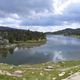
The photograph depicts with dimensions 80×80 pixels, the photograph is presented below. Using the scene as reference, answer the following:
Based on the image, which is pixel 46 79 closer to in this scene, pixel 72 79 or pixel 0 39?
pixel 72 79

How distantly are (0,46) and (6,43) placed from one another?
787 cm

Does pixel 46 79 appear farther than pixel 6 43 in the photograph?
No

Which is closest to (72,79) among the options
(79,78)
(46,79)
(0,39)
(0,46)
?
(79,78)

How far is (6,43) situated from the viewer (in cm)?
18550

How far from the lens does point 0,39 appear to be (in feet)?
649

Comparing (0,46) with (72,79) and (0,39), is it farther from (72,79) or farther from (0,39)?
(72,79)

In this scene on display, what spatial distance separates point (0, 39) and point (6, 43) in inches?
560

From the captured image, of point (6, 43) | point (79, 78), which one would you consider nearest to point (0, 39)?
point (6, 43)

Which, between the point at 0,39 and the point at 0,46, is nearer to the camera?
the point at 0,46

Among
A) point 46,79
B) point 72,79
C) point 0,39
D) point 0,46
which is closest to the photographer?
point 46,79

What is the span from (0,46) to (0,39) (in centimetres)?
1992

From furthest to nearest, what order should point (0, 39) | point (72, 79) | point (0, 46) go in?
point (0, 39)
point (0, 46)
point (72, 79)

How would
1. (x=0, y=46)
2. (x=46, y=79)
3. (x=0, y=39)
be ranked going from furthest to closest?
(x=0, y=39) < (x=0, y=46) < (x=46, y=79)

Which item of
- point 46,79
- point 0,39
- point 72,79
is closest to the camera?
point 46,79
